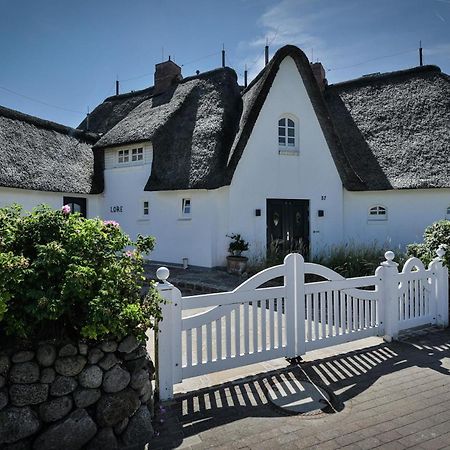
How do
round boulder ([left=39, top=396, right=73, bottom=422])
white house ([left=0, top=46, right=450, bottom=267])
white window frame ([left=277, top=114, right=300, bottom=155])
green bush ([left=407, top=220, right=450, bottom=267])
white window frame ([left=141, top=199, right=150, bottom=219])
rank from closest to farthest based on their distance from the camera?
round boulder ([left=39, top=396, right=73, bottom=422]) → green bush ([left=407, top=220, right=450, bottom=267]) → white house ([left=0, top=46, right=450, bottom=267]) → white window frame ([left=277, top=114, right=300, bottom=155]) → white window frame ([left=141, top=199, right=150, bottom=219])

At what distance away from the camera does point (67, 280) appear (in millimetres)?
2689

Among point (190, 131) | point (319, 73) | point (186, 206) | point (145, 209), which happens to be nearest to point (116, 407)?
point (186, 206)

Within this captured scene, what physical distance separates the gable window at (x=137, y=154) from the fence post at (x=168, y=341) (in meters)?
10.6

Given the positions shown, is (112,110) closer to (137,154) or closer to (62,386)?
(137,154)

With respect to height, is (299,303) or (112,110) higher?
(112,110)

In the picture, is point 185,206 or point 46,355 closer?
point 46,355

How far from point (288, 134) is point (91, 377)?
1133 centimetres

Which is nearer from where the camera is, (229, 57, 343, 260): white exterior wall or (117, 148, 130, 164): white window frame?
(229, 57, 343, 260): white exterior wall

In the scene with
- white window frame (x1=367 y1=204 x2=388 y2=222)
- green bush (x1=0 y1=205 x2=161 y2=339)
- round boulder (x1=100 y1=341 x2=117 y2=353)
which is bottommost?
round boulder (x1=100 y1=341 x2=117 y2=353)

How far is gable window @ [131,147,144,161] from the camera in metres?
13.4

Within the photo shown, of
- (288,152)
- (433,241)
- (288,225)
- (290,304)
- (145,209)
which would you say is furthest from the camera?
(145,209)

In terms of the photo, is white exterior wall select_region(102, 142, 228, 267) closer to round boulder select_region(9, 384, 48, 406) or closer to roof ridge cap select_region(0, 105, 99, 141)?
roof ridge cap select_region(0, 105, 99, 141)


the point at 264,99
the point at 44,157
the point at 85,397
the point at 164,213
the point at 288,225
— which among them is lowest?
the point at 85,397

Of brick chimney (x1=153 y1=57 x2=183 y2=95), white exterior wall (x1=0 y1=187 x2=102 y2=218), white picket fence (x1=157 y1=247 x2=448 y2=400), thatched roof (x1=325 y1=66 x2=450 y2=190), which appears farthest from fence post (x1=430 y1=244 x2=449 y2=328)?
brick chimney (x1=153 y1=57 x2=183 y2=95)
